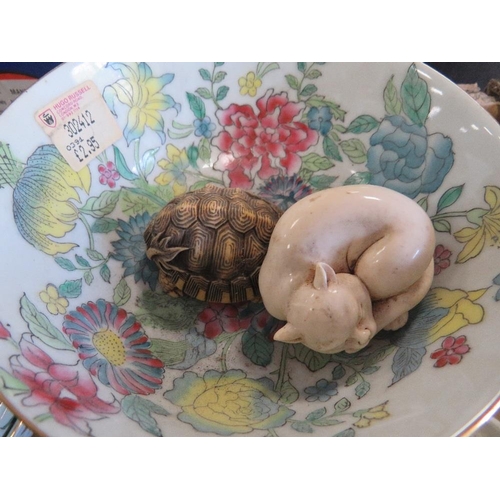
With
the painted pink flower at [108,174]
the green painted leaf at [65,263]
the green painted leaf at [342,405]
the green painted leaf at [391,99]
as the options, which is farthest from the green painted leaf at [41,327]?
the green painted leaf at [391,99]

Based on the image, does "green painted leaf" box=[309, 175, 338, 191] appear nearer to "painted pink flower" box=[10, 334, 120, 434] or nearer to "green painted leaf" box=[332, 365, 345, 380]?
"green painted leaf" box=[332, 365, 345, 380]

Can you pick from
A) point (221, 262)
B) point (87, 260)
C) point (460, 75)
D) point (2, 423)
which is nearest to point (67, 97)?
point (87, 260)

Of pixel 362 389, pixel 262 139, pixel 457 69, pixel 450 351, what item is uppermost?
pixel 457 69

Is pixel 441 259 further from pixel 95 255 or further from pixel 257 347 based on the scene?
pixel 95 255

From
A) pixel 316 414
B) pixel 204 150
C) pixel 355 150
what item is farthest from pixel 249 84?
pixel 316 414

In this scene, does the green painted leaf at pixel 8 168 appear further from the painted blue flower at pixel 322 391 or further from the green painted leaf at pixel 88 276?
→ the painted blue flower at pixel 322 391
